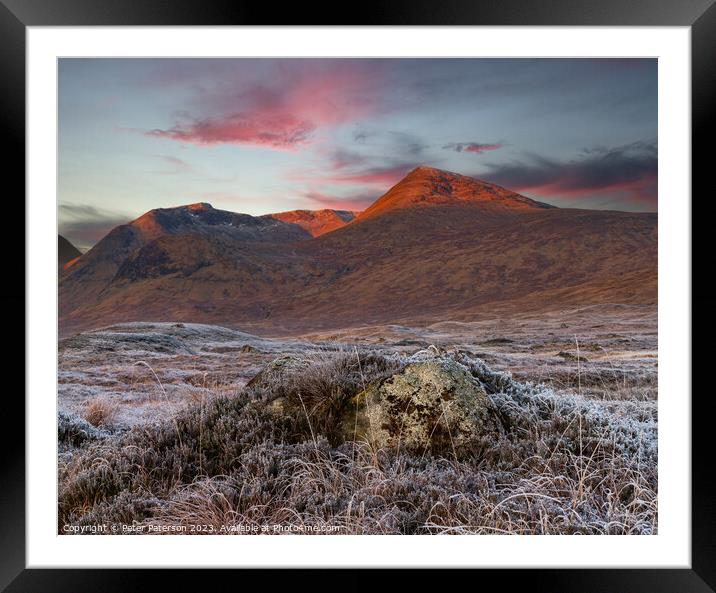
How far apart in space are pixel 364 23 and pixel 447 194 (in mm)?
43647

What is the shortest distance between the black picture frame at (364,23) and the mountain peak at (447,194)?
128ft

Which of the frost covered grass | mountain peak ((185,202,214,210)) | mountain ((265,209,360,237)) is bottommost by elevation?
the frost covered grass

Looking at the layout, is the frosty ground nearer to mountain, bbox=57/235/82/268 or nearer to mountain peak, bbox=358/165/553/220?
mountain, bbox=57/235/82/268

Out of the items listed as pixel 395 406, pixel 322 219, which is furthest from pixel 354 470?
pixel 322 219

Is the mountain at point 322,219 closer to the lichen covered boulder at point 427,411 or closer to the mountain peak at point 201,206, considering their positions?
the mountain peak at point 201,206

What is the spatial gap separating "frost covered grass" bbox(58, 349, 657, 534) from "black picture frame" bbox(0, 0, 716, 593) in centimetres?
42

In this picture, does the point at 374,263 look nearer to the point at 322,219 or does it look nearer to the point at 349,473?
the point at 322,219

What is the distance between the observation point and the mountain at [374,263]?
4262 centimetres

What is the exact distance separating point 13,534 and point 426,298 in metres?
44.9

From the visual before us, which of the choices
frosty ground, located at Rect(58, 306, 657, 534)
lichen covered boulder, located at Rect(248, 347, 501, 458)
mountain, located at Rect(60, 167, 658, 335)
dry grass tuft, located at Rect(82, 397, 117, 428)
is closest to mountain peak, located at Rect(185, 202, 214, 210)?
mountain, located at Rect(60, 167, 658, 335)

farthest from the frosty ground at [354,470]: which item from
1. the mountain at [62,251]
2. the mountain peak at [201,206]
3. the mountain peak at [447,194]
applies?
the mountain peak at [201,206]

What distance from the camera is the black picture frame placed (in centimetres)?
374

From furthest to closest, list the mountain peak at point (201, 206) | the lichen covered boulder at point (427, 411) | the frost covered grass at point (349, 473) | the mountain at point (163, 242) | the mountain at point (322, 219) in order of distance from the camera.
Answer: the mountain peak at point (201, 206)
the mountain at point (163, 242)
the mountain at point (322, 219)
the lichen covered boulder at point (427, 411)
the frost covered grass at point (349, 473)

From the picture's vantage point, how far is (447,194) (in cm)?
4619
